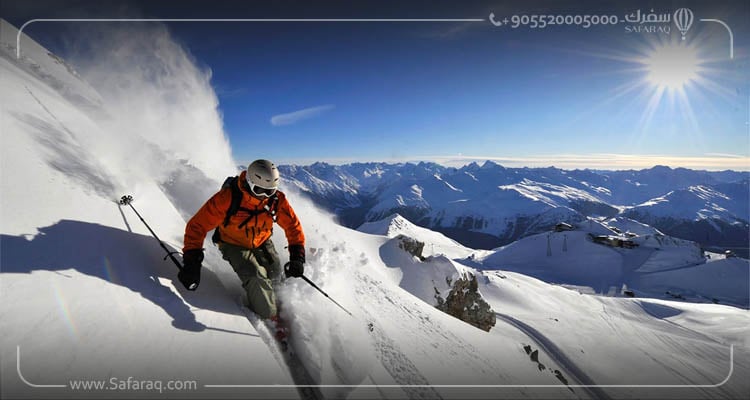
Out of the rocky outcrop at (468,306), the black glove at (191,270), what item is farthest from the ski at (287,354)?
the rocky outcrop at (468,306)

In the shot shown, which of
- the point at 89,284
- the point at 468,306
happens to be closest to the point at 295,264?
the point at 89,284

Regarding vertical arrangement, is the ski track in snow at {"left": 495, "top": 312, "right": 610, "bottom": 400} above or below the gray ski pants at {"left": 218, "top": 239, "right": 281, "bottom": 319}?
below

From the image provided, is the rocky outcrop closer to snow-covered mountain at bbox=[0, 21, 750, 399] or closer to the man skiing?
snow-covered mountain at bbox=[0, 21, 750, 399]

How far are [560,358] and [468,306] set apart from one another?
5671mm

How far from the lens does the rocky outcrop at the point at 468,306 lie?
1900 centimetres

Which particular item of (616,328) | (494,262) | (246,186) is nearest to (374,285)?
(246,186)

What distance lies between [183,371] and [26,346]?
1.85m

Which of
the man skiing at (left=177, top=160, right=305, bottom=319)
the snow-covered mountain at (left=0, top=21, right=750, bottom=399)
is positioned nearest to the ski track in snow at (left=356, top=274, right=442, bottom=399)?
the snow-covered mountain at (left=0, top=21, right=750, bottom=399)

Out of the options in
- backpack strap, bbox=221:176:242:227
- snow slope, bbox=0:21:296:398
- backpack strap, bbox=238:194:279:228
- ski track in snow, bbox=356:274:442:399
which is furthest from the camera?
backpack strap, bbox=238:194:279:228

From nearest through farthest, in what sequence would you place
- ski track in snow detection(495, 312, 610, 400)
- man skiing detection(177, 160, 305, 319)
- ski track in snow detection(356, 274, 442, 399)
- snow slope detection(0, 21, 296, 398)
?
snow slope detection(0, 21, 296, 398) → ski track in snow detection(356, 274, 442, 399) → man skiing detection(177, 160, 305, 319) → ski track in snow detection(495, 312, 610, 400)

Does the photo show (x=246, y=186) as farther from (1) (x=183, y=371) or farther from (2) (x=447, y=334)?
(2) (x=447, y=334)

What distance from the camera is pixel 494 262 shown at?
305 ft

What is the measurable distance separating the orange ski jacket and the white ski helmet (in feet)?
0.54

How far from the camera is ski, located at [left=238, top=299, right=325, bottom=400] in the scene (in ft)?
15.2
